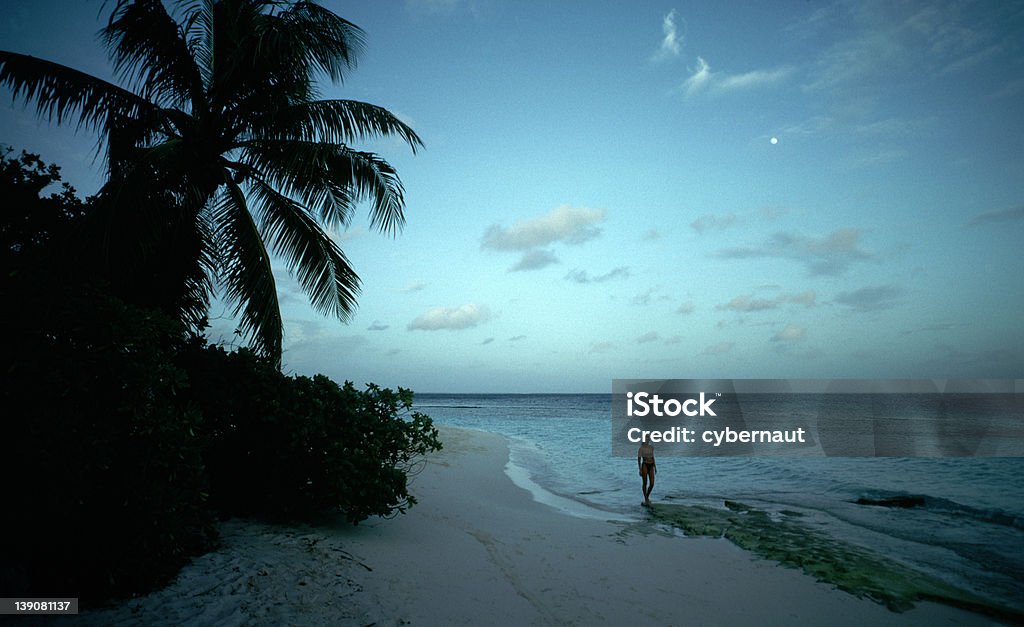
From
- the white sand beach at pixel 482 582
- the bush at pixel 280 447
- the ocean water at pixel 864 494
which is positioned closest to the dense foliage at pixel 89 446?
the white sand beach at pixel 482 582

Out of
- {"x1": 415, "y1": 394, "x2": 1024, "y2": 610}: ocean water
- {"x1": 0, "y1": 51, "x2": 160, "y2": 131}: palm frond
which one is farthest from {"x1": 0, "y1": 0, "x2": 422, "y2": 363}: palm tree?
{"x1": 415, "y1": 394, "x2": 1024, "y2": 610}: ocean water

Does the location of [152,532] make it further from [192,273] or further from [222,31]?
[222,31]

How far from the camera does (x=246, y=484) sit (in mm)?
6188

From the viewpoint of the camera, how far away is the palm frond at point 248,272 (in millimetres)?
8055

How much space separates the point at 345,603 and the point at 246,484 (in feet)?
8.83

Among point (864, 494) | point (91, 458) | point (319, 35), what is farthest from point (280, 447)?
point (864, 494)

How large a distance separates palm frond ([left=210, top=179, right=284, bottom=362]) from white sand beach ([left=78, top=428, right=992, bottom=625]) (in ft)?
11.2

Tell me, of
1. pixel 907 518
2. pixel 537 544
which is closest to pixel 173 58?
pixel 537 544

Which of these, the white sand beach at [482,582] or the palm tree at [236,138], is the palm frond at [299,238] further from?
the white sand beach at [482,582]

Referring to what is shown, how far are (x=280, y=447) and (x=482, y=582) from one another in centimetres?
306

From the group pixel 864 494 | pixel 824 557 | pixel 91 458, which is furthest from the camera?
pixel 864 494

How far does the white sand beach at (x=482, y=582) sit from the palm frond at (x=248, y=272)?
3.40 metres

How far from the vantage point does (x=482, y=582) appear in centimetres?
554

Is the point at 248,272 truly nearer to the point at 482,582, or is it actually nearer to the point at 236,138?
the point at 236,138
